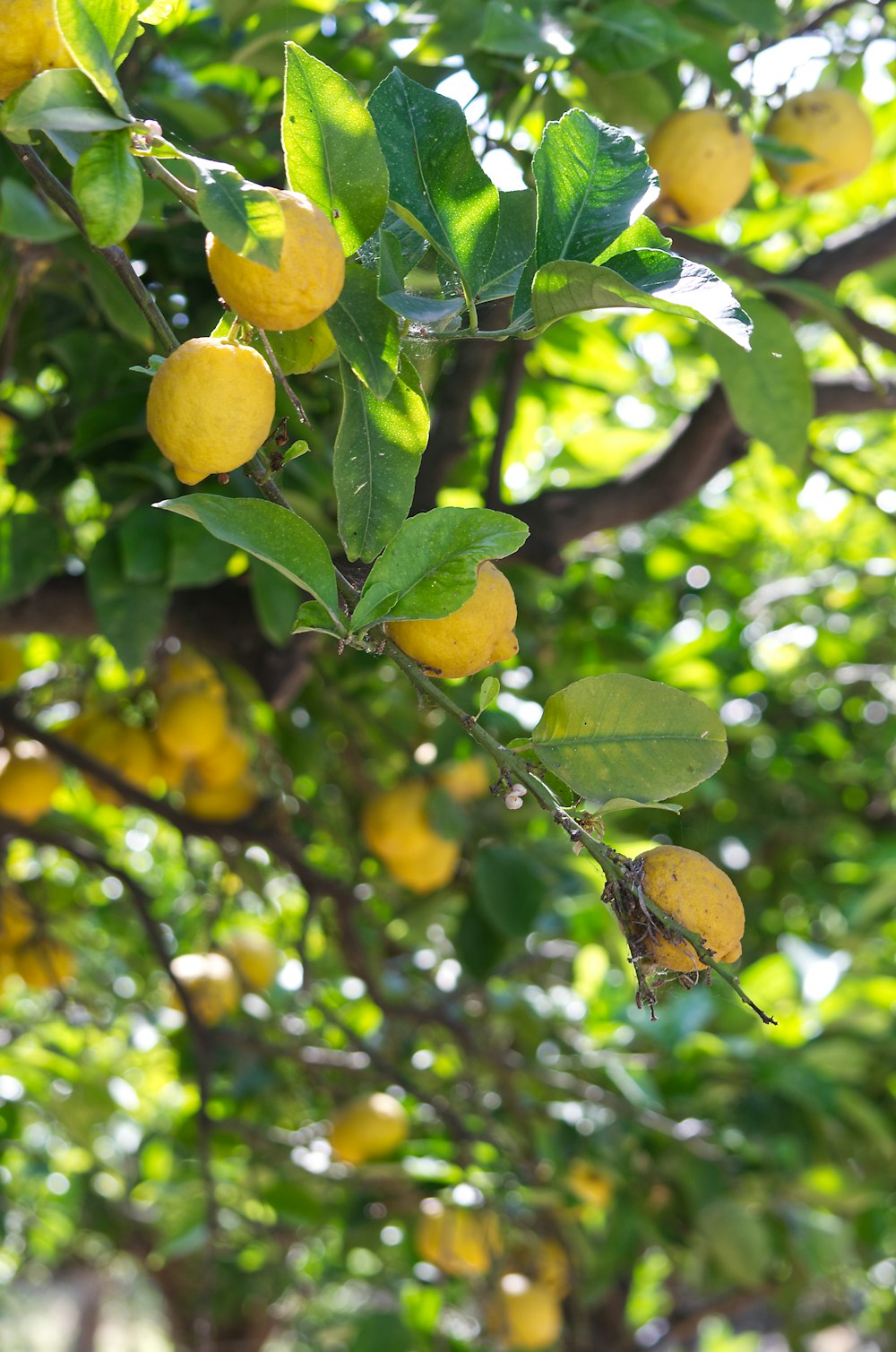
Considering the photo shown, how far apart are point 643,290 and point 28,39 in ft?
0.90

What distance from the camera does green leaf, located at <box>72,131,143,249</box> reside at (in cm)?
43

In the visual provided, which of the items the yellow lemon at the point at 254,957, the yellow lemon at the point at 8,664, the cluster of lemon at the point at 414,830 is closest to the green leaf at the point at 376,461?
the cluster of lemon at the point at 414,830

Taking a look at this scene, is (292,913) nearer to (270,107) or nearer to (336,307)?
(270,107)

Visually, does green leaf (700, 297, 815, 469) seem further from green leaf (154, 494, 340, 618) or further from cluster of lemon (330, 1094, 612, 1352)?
cluster of lemon (330, 1094, 612, 1352)

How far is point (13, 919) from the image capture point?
5.48ft

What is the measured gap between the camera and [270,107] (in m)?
1.23

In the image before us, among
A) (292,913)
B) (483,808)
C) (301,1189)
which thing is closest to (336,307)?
(483,808)

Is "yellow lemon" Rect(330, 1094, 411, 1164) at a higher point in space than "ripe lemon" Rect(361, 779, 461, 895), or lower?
lower

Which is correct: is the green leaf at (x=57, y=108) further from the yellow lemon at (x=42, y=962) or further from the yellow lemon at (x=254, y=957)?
the yellow lemon at (x=254, y=957)

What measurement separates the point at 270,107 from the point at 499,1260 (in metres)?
1.34

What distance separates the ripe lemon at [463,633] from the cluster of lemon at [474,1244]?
1.28 m

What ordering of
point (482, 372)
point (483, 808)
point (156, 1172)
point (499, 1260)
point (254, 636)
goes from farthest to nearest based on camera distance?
point (156, 1172), point (483, 808), point (499, 1260), point (254, 636), point (482, 372)

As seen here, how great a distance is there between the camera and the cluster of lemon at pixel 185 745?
145 centimetres

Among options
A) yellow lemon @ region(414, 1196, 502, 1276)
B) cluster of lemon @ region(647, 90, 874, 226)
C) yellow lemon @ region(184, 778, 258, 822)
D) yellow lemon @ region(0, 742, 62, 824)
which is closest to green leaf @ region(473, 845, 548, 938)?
yellow lemon @ region(184, 778, 258, 822)
